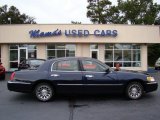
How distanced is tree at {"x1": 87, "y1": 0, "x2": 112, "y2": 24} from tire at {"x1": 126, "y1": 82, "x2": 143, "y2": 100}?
48.5 m

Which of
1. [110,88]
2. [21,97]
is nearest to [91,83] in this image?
[110,88]

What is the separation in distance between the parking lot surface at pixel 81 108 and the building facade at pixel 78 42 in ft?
55.0

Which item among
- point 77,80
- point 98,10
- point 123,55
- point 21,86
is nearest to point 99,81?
point 77,80

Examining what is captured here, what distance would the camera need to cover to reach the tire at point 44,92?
10.1 metres

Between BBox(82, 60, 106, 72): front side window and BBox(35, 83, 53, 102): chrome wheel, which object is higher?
BBox(82, 60, 106, 72): front side window

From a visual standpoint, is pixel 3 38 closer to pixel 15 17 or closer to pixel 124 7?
pixel 124 7

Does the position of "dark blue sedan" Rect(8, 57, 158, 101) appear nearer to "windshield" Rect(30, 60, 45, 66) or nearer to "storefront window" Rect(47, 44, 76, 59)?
"windshield" Rect(30, 60, 45, 66)

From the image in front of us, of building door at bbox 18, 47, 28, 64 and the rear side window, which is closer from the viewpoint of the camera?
the rear side window

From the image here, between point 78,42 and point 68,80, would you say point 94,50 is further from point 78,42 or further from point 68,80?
point 68,80

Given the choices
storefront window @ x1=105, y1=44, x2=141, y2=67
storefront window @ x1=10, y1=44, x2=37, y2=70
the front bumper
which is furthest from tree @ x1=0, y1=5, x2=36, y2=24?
the front bumper

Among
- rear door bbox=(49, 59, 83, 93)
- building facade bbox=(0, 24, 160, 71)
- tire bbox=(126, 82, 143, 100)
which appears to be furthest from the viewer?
building facade bbox=(0, 24, 160, 71)

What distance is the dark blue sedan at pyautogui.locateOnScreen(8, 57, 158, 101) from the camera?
999 centimetres

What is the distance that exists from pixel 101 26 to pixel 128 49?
387 cm

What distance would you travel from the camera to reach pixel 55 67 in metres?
10.2
